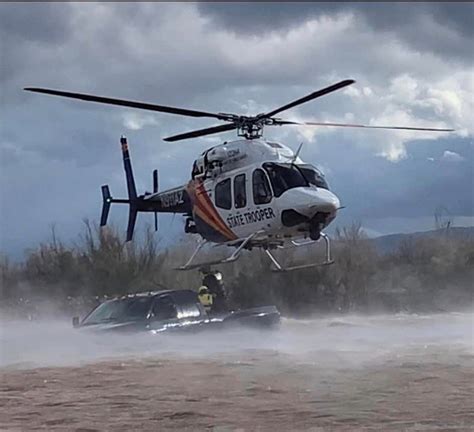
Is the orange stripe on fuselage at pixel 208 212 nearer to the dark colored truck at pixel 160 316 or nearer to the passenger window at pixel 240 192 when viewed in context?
the passenger window at pixel 240 192

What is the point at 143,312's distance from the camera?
16.4 meters

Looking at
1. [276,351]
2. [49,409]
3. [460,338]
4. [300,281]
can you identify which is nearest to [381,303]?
[300,281]

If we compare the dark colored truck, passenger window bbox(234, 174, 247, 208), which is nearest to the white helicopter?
passenger window bbox(234, 174, 247, 208)

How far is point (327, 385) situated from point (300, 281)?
21.4 meters

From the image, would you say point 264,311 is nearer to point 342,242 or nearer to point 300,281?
point 300,281

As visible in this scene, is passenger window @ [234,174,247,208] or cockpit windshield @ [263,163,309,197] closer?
cockpit windshield @ [263,163,309,197]

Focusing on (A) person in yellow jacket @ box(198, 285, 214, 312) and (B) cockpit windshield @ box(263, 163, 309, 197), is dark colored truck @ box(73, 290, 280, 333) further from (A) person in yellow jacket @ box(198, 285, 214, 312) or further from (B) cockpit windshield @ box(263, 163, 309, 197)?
(B) cockpit windshield @ box(263, 163, 309, 197)

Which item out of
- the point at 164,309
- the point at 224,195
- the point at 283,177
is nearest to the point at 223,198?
the point at 224,195

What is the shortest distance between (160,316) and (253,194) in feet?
13.0

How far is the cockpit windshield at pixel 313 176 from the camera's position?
19078 mm

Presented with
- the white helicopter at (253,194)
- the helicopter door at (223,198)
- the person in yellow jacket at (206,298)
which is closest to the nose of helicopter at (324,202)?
the white helicopter at (253,194)

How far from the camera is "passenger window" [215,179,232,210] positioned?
1981 cm

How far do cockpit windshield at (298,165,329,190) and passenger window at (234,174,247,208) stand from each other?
120cm

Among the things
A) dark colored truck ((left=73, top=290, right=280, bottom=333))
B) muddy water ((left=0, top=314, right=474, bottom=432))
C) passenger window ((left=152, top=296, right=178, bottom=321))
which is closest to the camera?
muddy water ((left=0, top=314, right=474, bottom=432))
